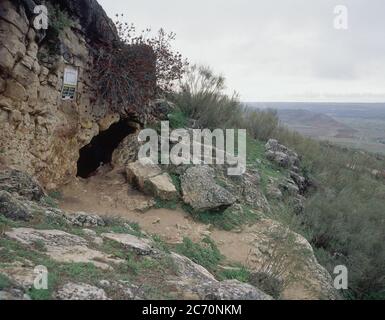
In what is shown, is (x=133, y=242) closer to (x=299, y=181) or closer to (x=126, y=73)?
(x=126, y=73)

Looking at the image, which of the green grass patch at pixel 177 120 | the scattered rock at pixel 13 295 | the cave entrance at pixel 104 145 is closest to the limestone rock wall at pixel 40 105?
the cave entrance at pixel 104 145

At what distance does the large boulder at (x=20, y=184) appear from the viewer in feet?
18.4

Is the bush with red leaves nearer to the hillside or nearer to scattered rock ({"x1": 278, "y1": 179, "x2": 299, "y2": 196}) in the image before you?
the hillside

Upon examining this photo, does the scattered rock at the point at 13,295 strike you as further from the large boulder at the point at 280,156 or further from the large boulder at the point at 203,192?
the large boulder at the point at 280,156

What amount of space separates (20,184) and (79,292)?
284 cm

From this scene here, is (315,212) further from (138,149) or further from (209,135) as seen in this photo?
(138,149)

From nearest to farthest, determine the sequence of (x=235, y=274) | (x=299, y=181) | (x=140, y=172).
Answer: (x=235, y=274), (x=140, y=172), (x=299, y=181)

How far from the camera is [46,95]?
272 inches

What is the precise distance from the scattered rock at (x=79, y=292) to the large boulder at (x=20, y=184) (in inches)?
101

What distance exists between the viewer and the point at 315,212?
9.55m

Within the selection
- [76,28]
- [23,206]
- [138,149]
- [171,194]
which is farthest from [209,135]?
[23,206]

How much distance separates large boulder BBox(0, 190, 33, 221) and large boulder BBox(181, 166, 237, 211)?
3.26 m

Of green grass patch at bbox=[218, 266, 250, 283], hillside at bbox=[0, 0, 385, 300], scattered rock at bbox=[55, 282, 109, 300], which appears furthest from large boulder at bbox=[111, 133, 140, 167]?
scattered rock at bbox=[55, 282, 109, 300]

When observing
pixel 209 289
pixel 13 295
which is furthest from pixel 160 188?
pixel 13 295
